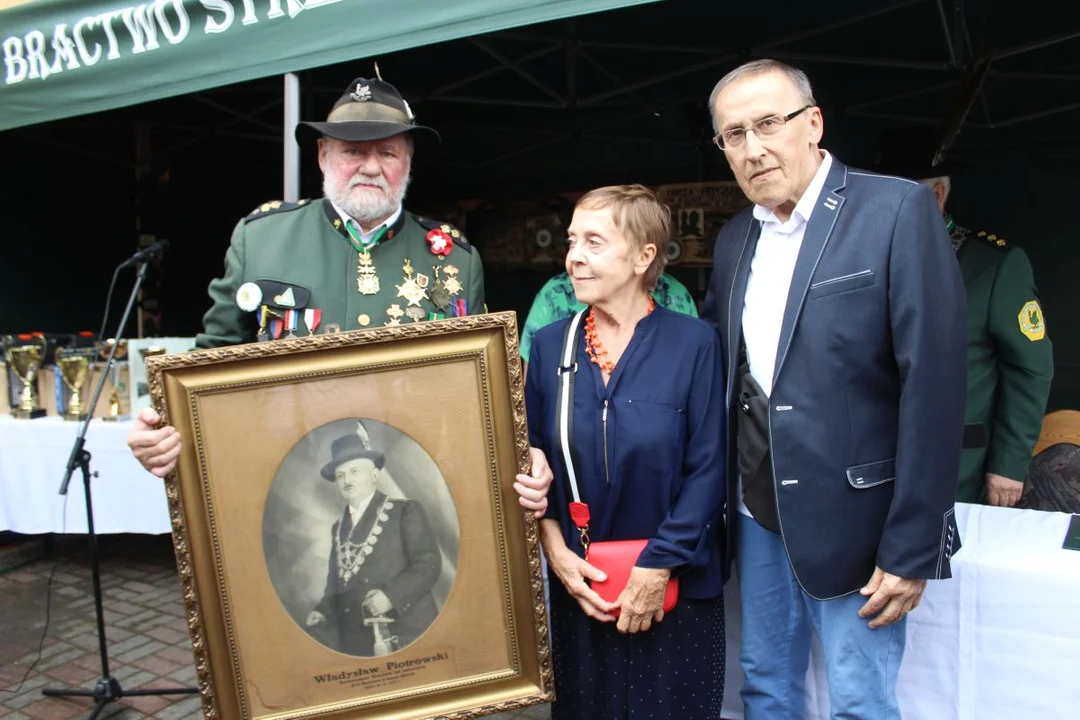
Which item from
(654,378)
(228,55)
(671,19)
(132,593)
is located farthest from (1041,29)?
(132,593)

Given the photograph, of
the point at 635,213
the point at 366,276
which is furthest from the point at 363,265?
the point at 635,213

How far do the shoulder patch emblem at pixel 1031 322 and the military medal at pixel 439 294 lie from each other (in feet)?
6.99

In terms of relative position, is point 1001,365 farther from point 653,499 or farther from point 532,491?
point 532,491

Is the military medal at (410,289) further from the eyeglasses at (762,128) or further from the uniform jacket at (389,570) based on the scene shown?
the eyeglasses at (762,128)

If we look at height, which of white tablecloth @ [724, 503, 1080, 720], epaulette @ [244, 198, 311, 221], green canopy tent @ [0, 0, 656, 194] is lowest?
white tablecloth @ [724, 503, 1080, 720]

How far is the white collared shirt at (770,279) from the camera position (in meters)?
1.78

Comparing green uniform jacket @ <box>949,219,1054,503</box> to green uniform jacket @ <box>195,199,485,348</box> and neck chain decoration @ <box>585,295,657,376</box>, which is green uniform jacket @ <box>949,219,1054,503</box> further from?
green uniform jacket @ <box>195,199,485,348</box>

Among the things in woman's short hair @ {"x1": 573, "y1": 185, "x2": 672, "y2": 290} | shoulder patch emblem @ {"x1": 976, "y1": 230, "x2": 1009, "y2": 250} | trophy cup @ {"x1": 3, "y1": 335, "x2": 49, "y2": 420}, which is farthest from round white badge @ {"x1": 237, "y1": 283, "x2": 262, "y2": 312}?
trophy cup @ {"x1": 3, "y1": 335, "x2": 49, "y2": 420}

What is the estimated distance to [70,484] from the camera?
419 centimetres

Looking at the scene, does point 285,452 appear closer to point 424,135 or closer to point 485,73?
point 424,135

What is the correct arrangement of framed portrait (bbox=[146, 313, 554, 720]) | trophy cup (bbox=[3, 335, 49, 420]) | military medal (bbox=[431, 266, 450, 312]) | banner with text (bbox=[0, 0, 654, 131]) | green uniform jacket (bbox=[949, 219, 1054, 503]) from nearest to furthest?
framed portrait (bbox=[146, 313, 554, 720]), military medal (bbox=[431, 266, 450, 312]), banner with text (bbox=[0, 0, 654, 131]), green uniform jacket (bbox=[949, 219, 1054, 503]), trophy cup (bbox=[3, 335, 49, 420])

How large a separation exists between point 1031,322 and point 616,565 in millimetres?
2005

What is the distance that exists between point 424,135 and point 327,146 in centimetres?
33

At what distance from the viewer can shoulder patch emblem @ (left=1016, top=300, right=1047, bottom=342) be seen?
2.67 meters
